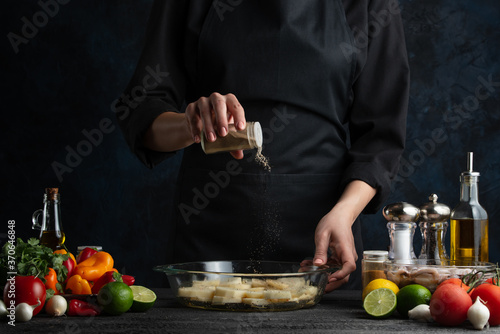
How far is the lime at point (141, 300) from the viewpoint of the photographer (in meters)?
1.09

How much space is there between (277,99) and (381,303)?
732mm

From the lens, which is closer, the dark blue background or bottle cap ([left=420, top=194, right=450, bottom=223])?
bottle cap ([left=420, top=194, right=450, bottom=223])

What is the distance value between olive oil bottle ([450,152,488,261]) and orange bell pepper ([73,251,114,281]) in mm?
714

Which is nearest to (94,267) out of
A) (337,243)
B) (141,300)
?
(141,300)

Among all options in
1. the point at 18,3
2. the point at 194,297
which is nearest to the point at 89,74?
the point at 18,3

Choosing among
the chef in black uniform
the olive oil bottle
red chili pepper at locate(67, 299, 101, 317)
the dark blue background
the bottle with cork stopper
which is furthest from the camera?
the dark blue background

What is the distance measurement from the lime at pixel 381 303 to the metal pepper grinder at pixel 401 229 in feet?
0.57

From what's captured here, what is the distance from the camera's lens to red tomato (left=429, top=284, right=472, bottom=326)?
38.7 inches

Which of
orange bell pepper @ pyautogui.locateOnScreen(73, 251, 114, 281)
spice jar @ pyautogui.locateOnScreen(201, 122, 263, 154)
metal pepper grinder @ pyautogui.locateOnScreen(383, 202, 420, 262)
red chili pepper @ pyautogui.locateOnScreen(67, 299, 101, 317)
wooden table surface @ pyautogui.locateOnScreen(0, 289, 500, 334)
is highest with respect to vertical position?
spice jar @ pyautogui.locateOnScreen(201, 122, 263, 154)

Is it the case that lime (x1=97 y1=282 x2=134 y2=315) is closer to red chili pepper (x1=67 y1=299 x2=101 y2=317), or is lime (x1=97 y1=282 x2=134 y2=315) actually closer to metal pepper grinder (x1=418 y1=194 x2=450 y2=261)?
red chili pepper (x1=67 y1=299 x2=101 y2=317)

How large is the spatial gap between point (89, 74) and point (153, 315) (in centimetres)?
208

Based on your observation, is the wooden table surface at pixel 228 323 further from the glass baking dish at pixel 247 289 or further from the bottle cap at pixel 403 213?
the bottle cap at pixel 403 213

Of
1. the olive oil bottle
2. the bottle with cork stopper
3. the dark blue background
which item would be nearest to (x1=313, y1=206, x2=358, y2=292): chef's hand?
the olive oil bottle

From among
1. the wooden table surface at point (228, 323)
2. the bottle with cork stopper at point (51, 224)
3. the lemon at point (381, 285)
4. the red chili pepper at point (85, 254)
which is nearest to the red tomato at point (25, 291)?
the wooden table surface at point (228, 323)
